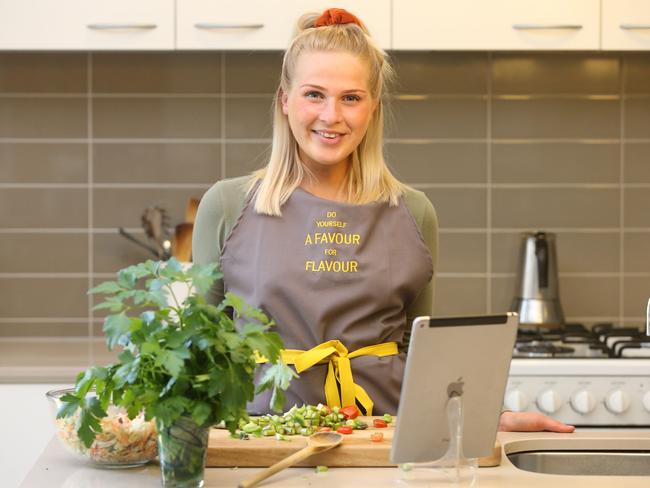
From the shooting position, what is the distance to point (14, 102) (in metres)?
2.95

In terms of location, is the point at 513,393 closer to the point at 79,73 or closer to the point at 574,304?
the point at 574,304

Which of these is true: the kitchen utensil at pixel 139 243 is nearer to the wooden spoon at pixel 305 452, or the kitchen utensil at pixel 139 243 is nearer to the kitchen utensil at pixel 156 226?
the kitchen utensil at pixel 156 226

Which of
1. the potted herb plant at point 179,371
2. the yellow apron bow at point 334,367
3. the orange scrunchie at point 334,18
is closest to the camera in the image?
the potted herb plant at point 179,371

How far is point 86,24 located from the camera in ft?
8.59

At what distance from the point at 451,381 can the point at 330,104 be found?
64 centimetres

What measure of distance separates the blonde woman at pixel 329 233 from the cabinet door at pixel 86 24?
2.85 feet

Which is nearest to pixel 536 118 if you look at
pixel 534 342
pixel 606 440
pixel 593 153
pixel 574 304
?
pixel 593 153

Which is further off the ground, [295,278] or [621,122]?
[621,122]

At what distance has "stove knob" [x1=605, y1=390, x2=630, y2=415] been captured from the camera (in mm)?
2395

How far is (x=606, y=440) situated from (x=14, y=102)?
79.4 inches

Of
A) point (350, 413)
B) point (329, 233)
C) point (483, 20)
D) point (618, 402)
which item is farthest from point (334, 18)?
point (618, 402)

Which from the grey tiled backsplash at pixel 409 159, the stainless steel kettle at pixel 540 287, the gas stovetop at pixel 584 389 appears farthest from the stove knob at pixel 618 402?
the grey tiled backsplash at pixel 409 159

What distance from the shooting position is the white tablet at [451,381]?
1210mm

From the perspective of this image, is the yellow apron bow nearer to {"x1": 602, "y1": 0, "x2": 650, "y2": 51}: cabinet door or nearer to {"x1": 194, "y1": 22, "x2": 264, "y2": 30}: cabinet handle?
{"x1": 194, "y1": 22, "x2": 264, "y2": 30}: cabinet handle
